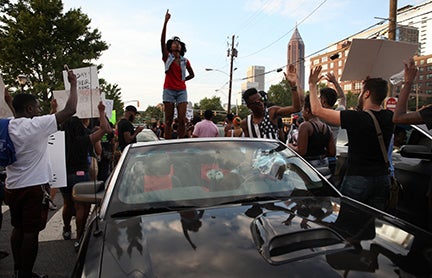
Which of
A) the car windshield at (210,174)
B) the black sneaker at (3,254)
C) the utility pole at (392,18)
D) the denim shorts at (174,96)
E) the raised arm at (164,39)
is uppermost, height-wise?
the utility pole at (392,18)

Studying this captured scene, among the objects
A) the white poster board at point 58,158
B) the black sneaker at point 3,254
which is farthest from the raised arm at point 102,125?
the black sneaker at point 3,254

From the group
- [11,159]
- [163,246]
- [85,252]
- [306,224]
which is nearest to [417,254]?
[306,224]

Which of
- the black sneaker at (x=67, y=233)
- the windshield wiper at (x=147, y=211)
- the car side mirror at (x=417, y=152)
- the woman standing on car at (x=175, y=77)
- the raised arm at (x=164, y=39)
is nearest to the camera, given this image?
the windshield wiper at (x=147, y=211)

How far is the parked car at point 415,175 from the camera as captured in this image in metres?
3.78

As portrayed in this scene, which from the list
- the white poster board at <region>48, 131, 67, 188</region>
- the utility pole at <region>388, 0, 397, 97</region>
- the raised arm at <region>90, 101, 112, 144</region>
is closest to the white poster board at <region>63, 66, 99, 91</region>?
the white poster board at <region>48, 131, 67, 188</region>

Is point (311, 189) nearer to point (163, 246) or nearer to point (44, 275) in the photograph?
point (163, 246)

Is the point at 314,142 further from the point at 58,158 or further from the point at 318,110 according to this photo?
the point at 58,158

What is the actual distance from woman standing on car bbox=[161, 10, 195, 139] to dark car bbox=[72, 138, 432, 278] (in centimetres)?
325

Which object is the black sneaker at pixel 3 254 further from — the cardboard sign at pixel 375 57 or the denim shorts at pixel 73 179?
the cardboard sign at pixel 375 57

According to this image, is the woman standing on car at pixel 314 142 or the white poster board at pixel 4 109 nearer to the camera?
the white poster board at pixel 4 109

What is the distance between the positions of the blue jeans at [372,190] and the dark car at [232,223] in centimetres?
79

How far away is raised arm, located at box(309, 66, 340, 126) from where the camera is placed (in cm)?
316

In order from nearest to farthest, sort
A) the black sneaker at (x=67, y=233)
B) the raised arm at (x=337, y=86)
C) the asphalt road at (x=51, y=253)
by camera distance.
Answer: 1. the asphalt road at (x=51, y=253)
2. the raised arm at (x=337, y=86)
3. the black sneaker at (x=67, y=233)

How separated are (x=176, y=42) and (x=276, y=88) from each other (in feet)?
327
